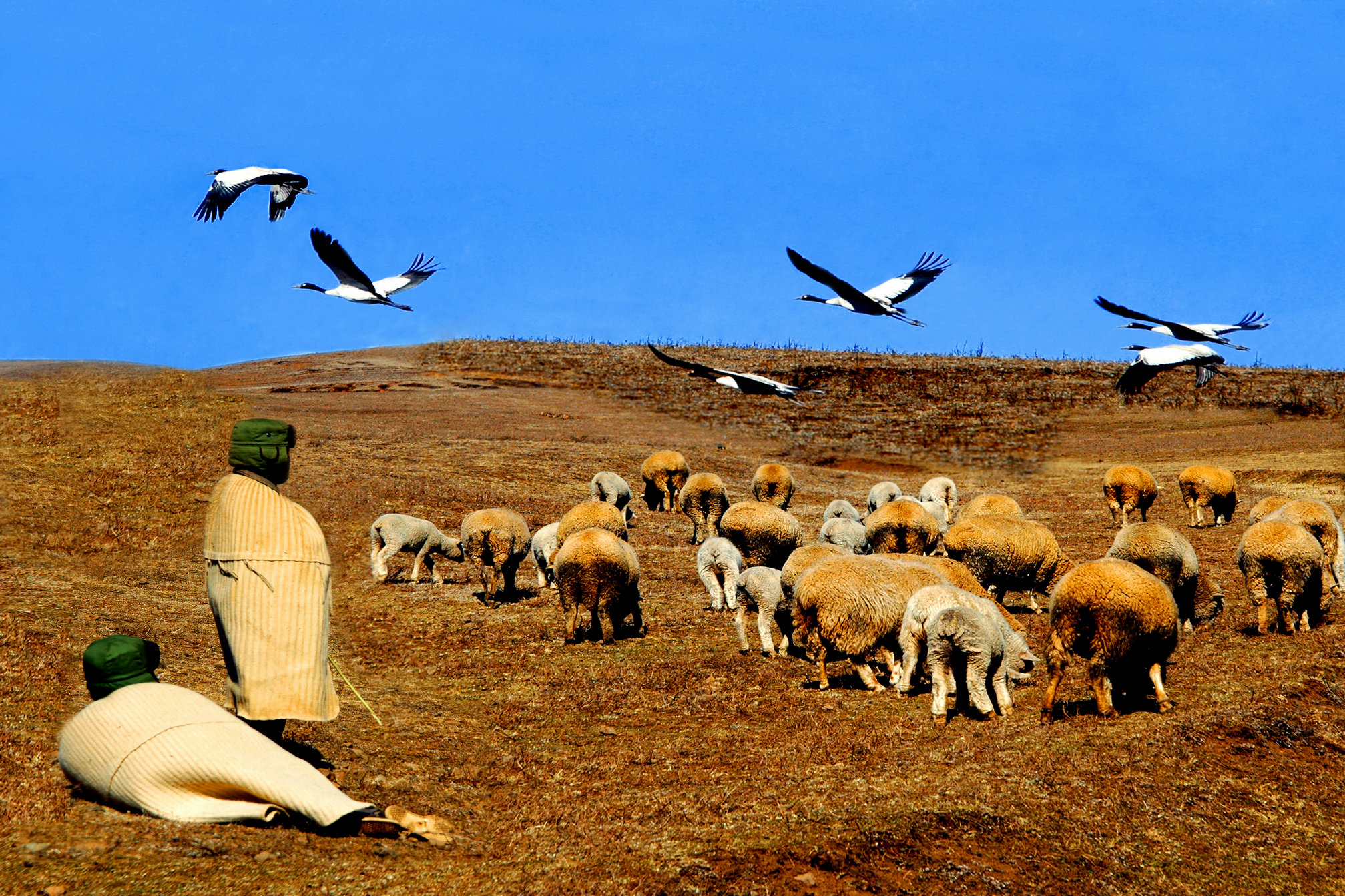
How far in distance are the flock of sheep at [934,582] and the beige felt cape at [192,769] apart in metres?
6.79

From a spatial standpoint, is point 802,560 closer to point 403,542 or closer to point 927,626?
point 927,626

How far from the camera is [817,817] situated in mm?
8594

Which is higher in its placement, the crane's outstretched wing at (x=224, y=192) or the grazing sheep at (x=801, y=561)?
the crane's outstretched wing at (x=224, y=192)

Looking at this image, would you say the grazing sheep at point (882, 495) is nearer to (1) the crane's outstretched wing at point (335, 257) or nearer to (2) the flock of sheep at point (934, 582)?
(2) the flock of sheep at point (934, 582)

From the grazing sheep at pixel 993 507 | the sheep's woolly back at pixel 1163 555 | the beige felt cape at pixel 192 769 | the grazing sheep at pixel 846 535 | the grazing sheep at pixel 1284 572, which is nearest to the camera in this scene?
the beige felt cape at pixel 192 769

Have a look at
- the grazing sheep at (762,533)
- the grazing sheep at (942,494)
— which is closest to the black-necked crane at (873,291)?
the grazing sheep at (762,533)

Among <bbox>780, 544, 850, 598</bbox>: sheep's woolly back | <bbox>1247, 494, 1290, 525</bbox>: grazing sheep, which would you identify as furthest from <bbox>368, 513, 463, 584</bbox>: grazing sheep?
<bbox>1247, 494, 1290, 525</bbox>: grazing sheep

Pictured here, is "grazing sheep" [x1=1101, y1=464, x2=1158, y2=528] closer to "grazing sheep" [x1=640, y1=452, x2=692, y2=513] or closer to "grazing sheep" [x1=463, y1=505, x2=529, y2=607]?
"grazing sheep" [x1=640, y1=452, x2=692, y2=513]

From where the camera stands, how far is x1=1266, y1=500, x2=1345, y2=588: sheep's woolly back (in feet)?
63.9

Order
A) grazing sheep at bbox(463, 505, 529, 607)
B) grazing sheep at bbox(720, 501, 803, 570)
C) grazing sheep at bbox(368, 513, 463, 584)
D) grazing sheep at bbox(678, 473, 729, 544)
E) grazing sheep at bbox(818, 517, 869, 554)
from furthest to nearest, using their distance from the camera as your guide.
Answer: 1. grazing sheep at bbox(678, 473, 729, 544)
2. grazing sheep at bbox(368, 513, 463, 584)
3. grazing sheep at bbox(818, 517, 869, 554)
4. grazing sheep at bbox(720, 501, 803, 570)
5. grazing sheep at bbox(463, 505, 529, 607)

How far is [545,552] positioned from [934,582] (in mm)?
8996

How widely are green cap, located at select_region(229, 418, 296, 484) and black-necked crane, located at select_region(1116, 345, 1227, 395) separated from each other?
8.25m

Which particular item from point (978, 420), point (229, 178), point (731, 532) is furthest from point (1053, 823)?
point (978, 420)

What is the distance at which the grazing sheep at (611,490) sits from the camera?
2917cm
